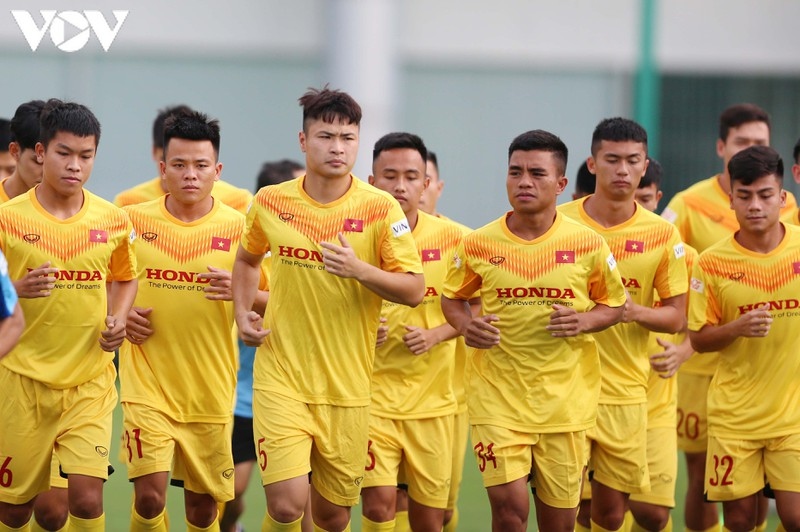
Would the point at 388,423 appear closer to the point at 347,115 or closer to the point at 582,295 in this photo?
the point at 582,295

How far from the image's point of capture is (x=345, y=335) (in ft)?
22.5

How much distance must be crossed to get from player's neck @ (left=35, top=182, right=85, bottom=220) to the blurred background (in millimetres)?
9615

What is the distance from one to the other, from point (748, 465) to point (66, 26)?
11519 mm

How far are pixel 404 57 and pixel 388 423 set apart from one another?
10.8 meters

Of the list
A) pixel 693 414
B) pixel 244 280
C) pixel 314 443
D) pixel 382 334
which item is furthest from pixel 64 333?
pixel 693 414

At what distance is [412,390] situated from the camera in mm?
7844

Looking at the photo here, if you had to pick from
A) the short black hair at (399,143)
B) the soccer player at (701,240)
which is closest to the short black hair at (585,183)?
the soccer player at (701,240)

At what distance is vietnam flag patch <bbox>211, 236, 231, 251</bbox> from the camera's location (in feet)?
24.7

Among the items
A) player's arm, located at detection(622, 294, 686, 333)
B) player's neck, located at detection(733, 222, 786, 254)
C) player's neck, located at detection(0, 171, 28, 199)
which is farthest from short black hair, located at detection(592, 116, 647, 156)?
player's neck, located at detection(0, 171, 28, 199)

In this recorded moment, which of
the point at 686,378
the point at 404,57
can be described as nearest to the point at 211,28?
the point at 404,57

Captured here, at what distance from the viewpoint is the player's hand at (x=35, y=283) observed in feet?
22.2

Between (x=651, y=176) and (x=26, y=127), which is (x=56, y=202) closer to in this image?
(x=26, y=127)

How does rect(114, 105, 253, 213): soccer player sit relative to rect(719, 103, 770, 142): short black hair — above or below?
below

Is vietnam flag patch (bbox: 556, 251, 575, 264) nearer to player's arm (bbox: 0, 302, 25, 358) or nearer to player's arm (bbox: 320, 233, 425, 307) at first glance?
player's arm (bbox: 320, 233, 425, 307)
